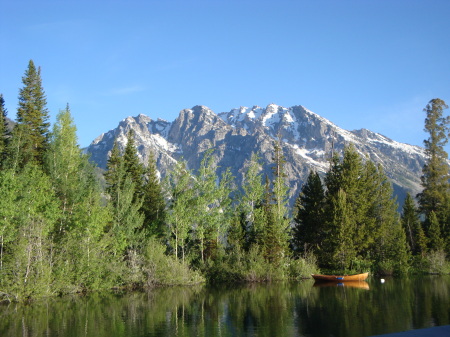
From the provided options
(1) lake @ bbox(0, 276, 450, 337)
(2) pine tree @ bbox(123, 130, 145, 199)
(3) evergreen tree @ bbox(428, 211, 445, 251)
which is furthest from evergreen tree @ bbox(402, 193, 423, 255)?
(2) pine tree @ bbox(123, 130, 145, 199)

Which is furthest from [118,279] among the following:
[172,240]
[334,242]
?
[334,242]

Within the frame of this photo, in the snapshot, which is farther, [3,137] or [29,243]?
[3,137]

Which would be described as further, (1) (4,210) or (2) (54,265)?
(2) (54,265)

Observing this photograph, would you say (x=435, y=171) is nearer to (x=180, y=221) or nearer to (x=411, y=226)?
(x=411, y=226)

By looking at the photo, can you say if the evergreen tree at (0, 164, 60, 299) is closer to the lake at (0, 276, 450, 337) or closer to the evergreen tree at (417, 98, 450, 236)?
the lake at (0, 276, 450, 337)

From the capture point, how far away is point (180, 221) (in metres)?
54.2

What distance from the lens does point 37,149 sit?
5434cm

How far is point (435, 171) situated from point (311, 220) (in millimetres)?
22352

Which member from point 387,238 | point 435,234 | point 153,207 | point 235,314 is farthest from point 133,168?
point 435,234

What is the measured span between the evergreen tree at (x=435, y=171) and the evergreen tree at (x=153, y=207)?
41.1 metres

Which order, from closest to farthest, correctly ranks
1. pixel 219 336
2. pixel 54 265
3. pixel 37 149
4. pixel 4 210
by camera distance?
pixel 219 336, pixel 4 210, pixel 54 265, pixel 37 149

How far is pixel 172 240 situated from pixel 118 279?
9311 mm

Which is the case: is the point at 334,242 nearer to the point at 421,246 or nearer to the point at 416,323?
the point at 421,246

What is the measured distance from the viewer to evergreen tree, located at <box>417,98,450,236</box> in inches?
2608
